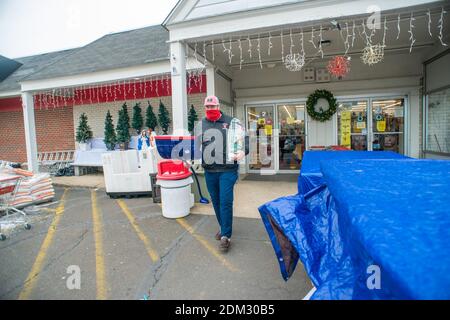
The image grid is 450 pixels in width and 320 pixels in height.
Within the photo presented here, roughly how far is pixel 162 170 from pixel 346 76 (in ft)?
20.0

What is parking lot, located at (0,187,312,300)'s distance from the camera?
2.47 m

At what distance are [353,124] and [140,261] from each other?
718 centimetres

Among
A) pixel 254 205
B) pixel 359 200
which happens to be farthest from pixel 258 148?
pixel 359 200

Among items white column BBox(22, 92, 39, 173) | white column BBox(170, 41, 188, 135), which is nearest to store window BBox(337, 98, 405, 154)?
white column BBox(170, 41, 188, 135)

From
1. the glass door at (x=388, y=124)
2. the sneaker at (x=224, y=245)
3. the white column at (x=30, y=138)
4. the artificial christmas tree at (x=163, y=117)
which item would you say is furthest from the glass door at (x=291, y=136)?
the white column at (x=30, y=138)

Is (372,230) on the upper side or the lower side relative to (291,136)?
lower

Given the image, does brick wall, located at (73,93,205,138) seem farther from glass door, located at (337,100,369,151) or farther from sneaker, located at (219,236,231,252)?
sneaker, located at (219,236,231,252)

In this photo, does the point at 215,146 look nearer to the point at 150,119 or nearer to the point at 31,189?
the point at 31,189

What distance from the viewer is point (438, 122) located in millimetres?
6863

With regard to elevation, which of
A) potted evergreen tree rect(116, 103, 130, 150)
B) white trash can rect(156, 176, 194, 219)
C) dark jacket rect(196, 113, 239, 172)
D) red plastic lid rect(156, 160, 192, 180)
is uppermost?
potted evergreen tree rect(116, 103, 130, 150)

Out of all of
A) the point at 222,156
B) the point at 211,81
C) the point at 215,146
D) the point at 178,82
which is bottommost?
the point at 222,156

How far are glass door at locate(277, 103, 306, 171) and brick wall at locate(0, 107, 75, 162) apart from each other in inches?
302

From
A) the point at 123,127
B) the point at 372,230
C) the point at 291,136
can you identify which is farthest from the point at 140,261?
the point at 123,127
